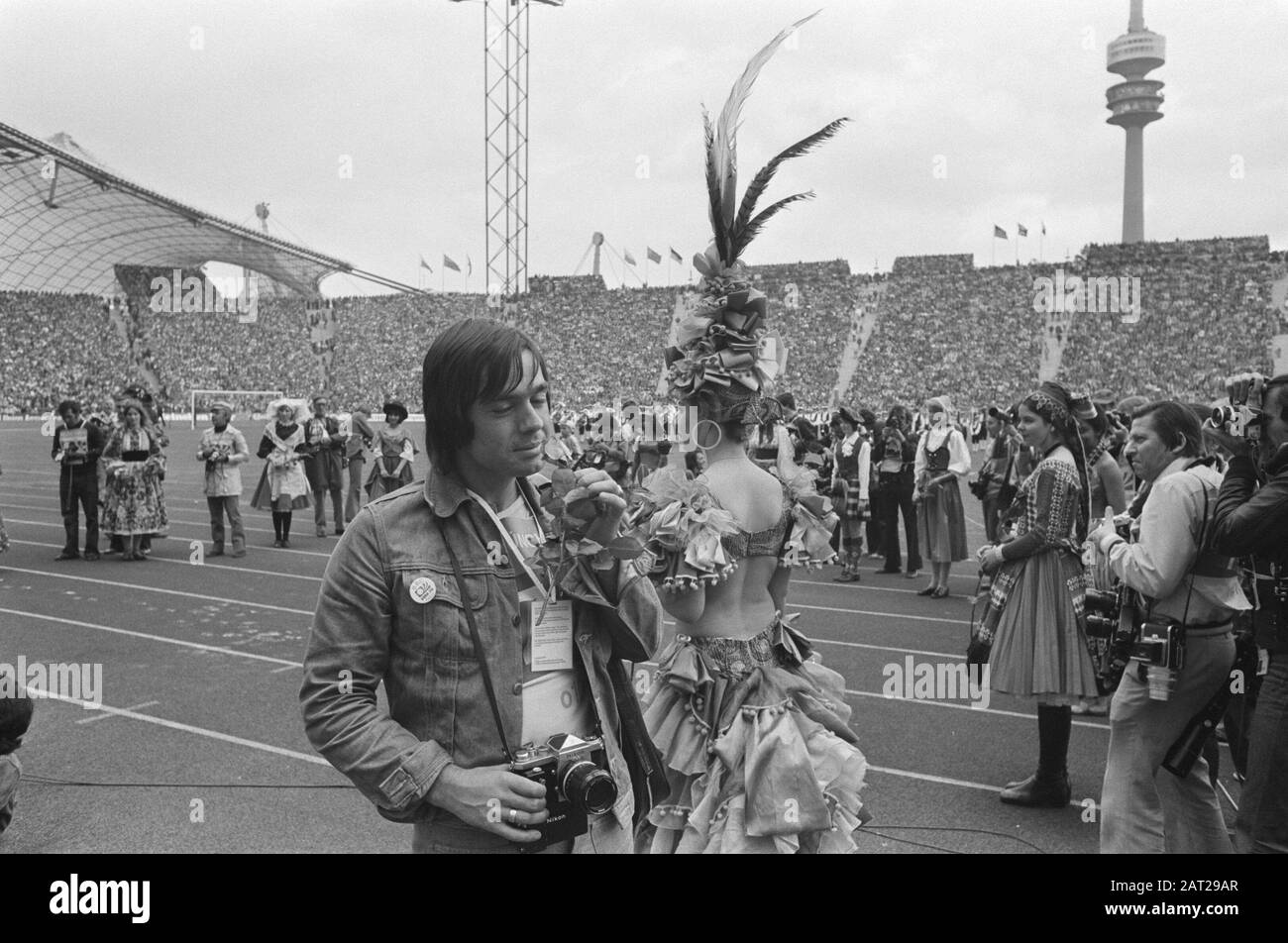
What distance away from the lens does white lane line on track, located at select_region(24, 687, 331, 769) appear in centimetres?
542

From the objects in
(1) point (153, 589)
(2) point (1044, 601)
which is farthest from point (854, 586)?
(1) point (153, 589)

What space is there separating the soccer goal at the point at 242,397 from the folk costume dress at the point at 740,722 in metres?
58.5

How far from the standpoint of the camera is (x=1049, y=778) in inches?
193

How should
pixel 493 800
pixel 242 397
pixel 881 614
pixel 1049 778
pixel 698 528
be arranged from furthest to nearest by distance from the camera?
1. pixel 242 397
2. pixel 881 614
3. pixel 1049 778
4. pixel 698 528
5. pixel 493 800

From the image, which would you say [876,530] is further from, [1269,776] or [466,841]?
[466,841]

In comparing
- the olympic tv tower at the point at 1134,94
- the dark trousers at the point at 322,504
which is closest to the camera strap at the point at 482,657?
the dark trousers at the point at 322,504

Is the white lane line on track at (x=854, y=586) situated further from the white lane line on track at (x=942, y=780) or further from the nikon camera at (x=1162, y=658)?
the nikon camera at (x=1162, y=658)

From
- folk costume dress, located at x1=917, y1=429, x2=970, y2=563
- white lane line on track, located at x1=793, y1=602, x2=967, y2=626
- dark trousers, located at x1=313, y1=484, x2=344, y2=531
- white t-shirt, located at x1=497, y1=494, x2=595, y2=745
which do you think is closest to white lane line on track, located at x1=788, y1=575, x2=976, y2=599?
folk costume dress, located at x1=917, y1=429, x2=970, y2=563

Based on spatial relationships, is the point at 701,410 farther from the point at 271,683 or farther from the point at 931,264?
the point at 931,264

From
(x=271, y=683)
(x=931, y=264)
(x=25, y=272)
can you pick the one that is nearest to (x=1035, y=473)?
(x=271, y=683)

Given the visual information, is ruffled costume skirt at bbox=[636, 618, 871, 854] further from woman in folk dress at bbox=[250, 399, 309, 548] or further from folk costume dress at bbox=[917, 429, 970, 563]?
woman in folk dress at bbox=[250, 399, 309, 548]

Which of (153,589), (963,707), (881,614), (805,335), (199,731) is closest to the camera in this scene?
(199,731)

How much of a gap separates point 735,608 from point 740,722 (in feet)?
1.25

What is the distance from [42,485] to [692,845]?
21.4 metres
